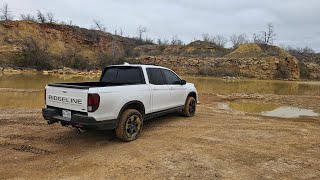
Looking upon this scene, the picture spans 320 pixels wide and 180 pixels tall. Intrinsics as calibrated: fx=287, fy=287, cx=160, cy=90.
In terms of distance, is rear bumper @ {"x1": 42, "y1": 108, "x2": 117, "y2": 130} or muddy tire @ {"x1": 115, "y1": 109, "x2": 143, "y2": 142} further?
muddy tire @ {"x1": 115, "y1": 109, "x2": 143, "y2": 142}

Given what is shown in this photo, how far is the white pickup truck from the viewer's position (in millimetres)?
5844

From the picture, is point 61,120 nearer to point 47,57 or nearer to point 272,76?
point 47,57

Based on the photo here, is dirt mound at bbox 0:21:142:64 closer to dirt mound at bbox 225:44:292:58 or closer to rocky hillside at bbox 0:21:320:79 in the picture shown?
rocky hillside at bbox 0:21:320:79

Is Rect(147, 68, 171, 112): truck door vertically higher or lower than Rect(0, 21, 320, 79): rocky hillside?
lower

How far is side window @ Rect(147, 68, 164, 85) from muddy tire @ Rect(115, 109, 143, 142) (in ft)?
4.09

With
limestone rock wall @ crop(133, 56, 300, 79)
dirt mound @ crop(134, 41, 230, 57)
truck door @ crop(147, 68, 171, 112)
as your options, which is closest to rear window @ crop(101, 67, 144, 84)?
truck door @ crop(147, 68, 171, 112)

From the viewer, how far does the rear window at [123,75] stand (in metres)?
7.54

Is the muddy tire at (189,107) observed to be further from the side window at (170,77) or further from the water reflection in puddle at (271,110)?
the water reflection in puddle at (271,110)

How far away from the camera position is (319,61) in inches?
2552

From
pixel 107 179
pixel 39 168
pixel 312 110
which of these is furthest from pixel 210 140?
pixel 312 110

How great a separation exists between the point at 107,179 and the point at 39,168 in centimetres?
134

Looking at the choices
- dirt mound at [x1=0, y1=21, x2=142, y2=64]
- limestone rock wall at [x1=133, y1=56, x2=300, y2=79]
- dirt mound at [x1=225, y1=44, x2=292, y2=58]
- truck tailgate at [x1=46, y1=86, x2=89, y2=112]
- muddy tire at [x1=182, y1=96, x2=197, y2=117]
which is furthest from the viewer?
dirt mound at [x1=225, y1=44, x2=292, y2=58]

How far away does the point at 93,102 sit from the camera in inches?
226

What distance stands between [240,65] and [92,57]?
2692cm
